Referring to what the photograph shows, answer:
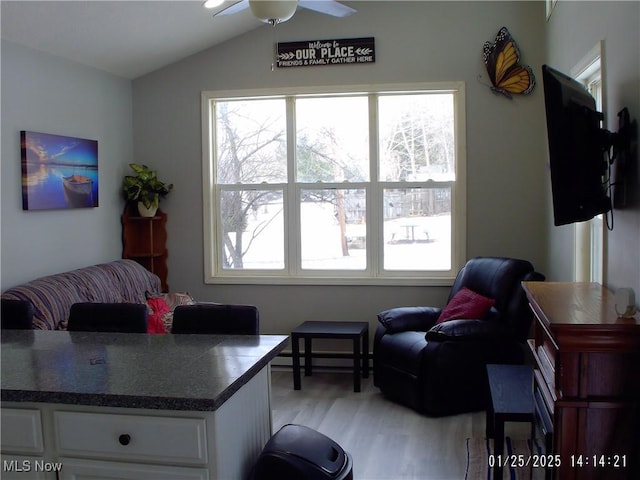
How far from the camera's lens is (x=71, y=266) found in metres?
4.85

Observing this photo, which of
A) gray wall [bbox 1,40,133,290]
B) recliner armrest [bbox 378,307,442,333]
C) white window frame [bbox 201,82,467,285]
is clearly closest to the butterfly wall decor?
white window frame [bbox 201,82,467,285]

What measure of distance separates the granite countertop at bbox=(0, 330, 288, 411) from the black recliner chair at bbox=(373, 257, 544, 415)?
1.96m

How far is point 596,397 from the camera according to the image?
2.02 m

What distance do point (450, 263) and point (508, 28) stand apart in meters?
1.95

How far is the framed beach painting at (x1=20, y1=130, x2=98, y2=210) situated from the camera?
429 cm

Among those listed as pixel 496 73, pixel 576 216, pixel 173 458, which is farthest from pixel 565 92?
pixel 496 73

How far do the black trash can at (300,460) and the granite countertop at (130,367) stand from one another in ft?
0.81

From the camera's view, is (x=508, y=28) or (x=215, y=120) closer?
(x=508, y=28)

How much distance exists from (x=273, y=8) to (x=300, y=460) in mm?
1925

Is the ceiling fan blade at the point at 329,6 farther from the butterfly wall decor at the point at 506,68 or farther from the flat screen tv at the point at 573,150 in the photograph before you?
the butterfly wall decor at the point at 506,68

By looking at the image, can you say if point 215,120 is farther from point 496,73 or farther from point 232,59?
point 496,73

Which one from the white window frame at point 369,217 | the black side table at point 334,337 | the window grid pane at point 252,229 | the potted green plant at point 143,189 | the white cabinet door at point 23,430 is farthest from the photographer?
the window grid pane at point 252,229

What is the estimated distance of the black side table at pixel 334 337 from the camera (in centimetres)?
486

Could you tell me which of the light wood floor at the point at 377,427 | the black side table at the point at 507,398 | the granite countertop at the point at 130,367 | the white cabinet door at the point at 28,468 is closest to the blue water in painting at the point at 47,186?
the granite countertop at the point at 130,367
